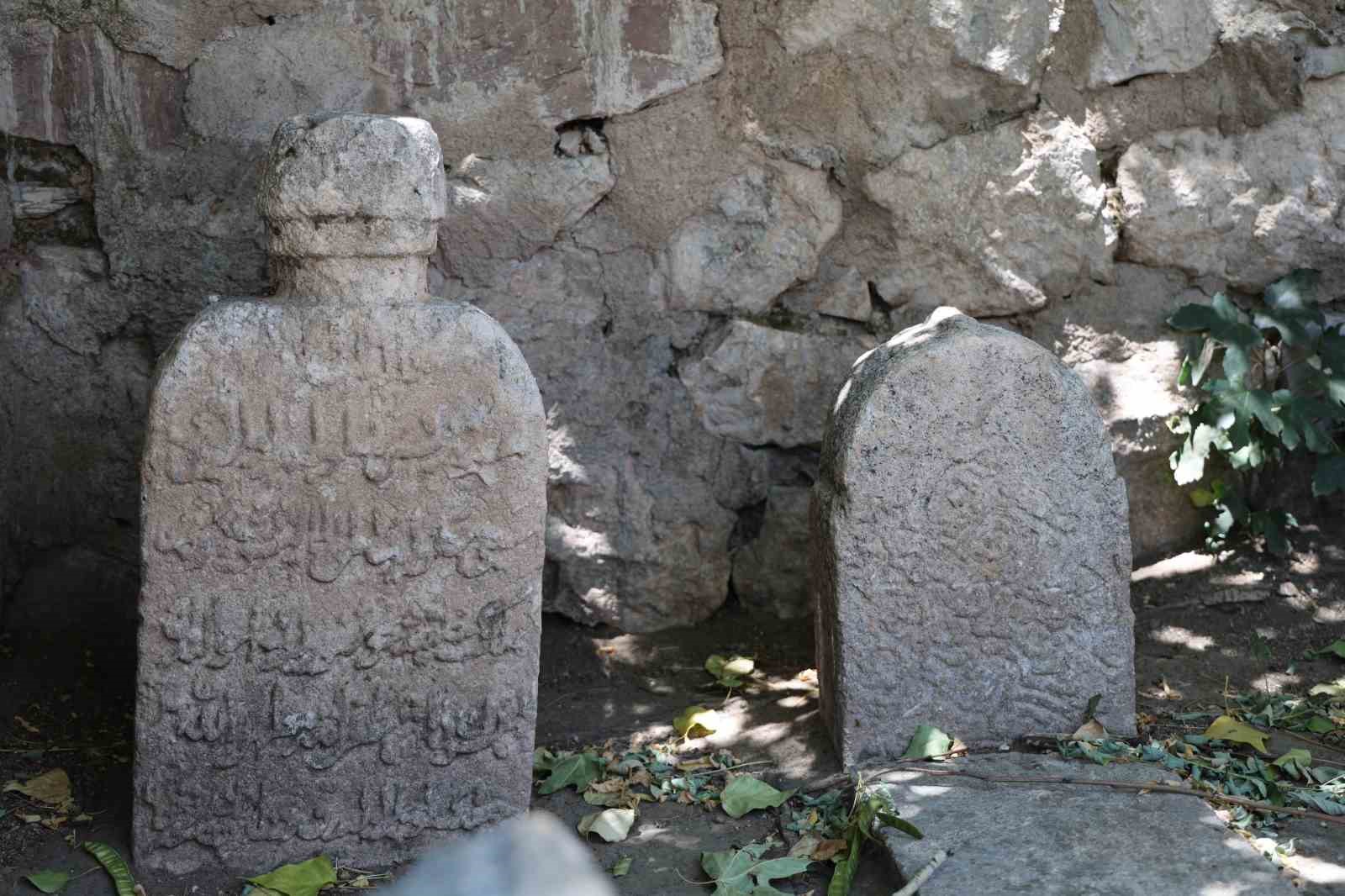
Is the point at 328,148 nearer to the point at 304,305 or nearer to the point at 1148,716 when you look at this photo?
the point at 304,305

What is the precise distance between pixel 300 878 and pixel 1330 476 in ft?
7.88

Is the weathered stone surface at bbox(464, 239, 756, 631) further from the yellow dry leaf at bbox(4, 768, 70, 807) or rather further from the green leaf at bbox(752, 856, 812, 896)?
the yellow dry leaf at bbox(4, 768, 70, 807)

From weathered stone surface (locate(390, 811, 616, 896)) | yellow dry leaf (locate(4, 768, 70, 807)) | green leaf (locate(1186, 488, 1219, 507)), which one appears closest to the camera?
weathered stone surface (locate(390, 811, 616, 896))

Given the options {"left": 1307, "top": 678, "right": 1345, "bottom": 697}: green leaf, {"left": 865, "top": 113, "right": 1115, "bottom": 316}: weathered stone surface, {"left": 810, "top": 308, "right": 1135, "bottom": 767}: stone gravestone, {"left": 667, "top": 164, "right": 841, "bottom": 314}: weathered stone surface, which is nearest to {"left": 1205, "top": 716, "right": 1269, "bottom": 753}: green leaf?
{"left": 810, "top": 308, "right": 1135, "bottom": 767}: stone gravestone

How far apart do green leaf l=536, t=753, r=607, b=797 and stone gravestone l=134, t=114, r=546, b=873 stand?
219 mm

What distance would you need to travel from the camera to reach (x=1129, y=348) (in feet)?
Answer: 11.4


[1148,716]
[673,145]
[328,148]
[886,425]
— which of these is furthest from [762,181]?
[1148,716]

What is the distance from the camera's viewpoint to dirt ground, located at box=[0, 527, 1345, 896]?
2545mm

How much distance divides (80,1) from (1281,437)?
9.08 ft

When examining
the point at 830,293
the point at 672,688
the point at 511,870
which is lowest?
the point at 672,688

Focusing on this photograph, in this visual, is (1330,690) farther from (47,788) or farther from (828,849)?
(47,788)

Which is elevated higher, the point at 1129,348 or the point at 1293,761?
the point at 1129,348

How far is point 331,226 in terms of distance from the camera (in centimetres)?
247

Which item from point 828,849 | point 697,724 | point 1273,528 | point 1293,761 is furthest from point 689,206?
point 1293,761
